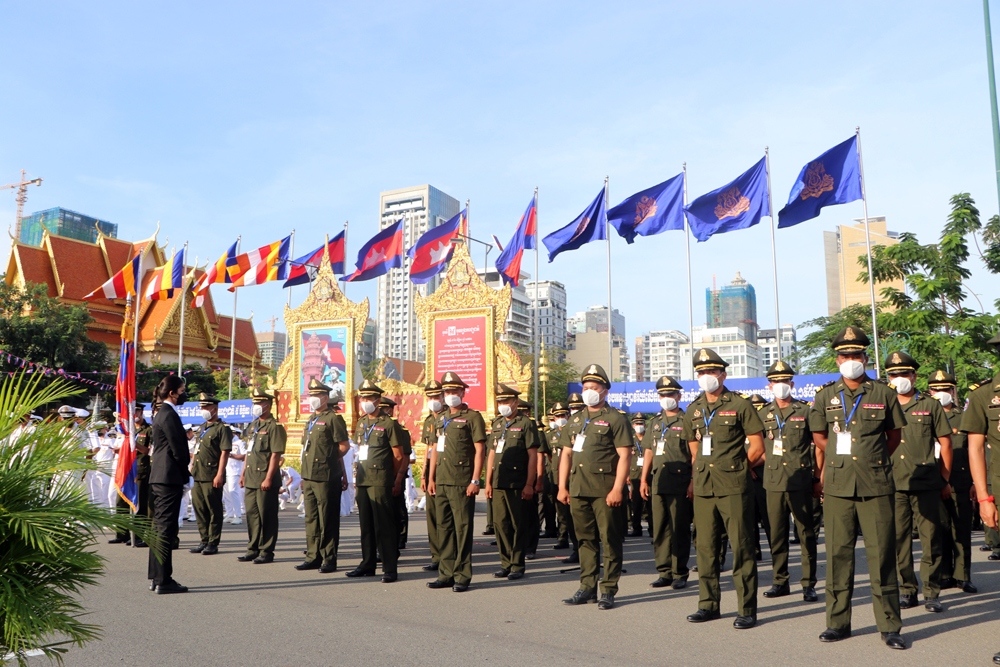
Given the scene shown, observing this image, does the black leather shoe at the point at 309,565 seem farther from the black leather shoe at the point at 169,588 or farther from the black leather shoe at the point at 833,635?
the black leather shoe at the point at 833,635

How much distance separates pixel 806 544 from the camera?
661 centimetres

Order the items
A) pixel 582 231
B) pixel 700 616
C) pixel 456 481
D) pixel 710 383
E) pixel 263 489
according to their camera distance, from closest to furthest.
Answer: pixel 700 616
pixel 710 383
pixel 456 481
pixel 263 489
pixel 582 231

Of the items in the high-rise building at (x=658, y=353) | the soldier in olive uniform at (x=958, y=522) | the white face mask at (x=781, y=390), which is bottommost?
the soldier in olive uniform at (x=958, y=522)

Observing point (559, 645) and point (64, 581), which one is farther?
point (559, 645)

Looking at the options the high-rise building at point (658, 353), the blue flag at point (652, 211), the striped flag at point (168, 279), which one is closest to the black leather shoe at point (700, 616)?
the blue flag at point (652, 211)

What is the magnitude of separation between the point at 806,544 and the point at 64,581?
5741 mm

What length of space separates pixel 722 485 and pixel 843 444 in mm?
946

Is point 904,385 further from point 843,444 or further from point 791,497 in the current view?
point 843,444

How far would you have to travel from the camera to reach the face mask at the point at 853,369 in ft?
16.9

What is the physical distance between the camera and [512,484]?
797 centimetres

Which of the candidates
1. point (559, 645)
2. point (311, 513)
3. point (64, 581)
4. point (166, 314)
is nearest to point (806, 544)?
point (559, 645)

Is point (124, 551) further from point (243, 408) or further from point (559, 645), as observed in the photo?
point (243, 408)

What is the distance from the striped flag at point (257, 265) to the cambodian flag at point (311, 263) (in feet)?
1.83

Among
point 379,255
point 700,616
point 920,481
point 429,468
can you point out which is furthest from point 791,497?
point 379,255
